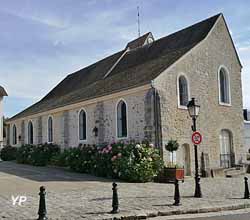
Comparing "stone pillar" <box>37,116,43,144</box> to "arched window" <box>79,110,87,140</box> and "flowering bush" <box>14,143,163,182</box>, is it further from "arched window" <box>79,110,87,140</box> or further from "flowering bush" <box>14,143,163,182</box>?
"flowering bush" <box>14,143,163,182</box>

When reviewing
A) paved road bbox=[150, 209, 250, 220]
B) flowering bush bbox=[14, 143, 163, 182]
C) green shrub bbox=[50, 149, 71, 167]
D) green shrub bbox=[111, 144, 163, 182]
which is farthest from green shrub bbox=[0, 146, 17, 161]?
paved road bbox=[150, 209, 250, 220]

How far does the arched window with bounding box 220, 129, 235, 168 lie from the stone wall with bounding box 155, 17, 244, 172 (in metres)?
0.29

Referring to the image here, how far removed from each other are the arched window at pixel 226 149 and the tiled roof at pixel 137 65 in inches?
221

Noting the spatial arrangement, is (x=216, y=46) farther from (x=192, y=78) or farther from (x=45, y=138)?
(x=45, y=138)

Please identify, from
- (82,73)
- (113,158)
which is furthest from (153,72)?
(82,73)

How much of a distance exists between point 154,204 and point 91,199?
81.3 inches

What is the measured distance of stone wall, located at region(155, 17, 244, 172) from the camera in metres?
18.5

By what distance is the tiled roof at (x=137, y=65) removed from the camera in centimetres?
1980

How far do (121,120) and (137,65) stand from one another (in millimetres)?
5102

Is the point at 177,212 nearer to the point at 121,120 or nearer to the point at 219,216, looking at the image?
the point at 219,216

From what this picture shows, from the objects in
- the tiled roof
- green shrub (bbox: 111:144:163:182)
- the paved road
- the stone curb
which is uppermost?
the tiled roof

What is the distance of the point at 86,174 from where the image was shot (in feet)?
62.3

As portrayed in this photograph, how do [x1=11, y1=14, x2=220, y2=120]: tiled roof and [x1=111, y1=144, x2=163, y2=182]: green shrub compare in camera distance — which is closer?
[x1=111, y1=144, x2=163, y2=182]: green shrub

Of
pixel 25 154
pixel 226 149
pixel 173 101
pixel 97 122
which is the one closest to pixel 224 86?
pixel 226 149
